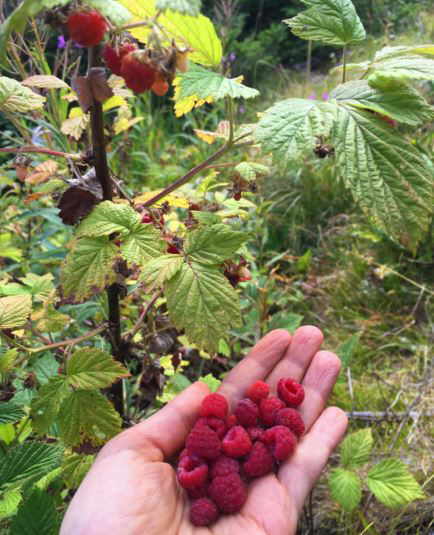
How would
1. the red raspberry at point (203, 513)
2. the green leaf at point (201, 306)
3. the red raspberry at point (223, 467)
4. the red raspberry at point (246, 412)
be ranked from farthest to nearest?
the red raspberry at point (246, 412) < the red raspberry at point (223, 467) < the red raspberry at point (203, 513) < the green leaf at point (201, 306)

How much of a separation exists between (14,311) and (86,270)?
0.81 feet

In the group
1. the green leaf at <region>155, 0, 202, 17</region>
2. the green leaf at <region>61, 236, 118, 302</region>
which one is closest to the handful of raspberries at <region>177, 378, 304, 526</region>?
the green leaf at <region>61, 236, 118, 302</region>

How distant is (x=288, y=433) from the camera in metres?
1.27

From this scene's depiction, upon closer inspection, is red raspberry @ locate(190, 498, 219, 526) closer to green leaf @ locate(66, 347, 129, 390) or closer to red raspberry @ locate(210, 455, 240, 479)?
red raspberry @ locate(210, 455, 240, 479)

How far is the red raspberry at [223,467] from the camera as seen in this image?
1.20 meters

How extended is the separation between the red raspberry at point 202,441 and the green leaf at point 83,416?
0.30 metres

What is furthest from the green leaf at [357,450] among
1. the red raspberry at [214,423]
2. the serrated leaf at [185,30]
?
the serrated leaf at [185,30]

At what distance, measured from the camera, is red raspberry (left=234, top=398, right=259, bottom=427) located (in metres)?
1.31

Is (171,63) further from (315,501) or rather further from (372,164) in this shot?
(315,501)

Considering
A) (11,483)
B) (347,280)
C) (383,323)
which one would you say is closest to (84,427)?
(11,483)

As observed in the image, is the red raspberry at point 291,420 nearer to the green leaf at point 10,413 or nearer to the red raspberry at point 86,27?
the green leaf at point 10,413

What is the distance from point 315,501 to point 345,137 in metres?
1.26

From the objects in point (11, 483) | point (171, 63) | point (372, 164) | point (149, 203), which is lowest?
point (11, 483)

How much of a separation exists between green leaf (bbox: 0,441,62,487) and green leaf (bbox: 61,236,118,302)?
0.34 meters
